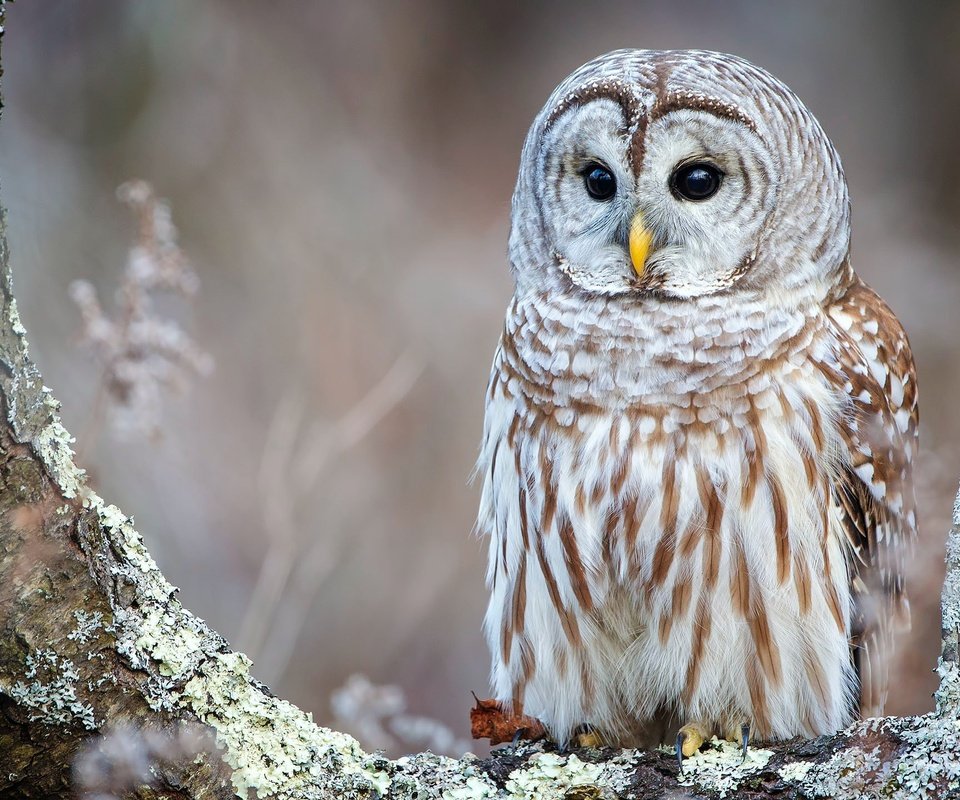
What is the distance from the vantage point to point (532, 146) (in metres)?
2.98

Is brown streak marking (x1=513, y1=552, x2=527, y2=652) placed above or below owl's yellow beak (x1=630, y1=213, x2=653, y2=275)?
below

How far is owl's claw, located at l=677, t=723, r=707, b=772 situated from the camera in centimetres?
242

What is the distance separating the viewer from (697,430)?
8.45ft

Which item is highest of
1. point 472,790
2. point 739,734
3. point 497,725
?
point 739,734

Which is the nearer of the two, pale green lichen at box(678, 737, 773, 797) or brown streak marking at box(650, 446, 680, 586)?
pale green lichen at box(678, 737, 773, 797)

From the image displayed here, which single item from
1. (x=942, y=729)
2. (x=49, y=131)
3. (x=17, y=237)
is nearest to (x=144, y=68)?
(x=49, y=131)

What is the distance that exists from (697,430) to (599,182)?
2.25 feet

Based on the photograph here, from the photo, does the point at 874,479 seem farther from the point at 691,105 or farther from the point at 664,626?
the point at 691,105

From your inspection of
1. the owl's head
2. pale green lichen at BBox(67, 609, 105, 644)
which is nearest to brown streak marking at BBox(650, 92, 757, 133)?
the owl's head

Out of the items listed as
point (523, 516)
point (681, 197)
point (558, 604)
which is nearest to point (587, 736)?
point (558, 604)

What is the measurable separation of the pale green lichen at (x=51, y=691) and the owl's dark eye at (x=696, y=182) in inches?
68.7

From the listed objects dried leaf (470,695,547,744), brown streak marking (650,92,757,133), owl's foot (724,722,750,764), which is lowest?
dried leaf (470,695,547,744)

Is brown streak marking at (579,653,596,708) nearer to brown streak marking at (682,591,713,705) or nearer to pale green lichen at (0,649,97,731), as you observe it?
brown streak marking at (682,591,713,705)

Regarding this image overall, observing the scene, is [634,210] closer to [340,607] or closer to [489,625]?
[489,625]
